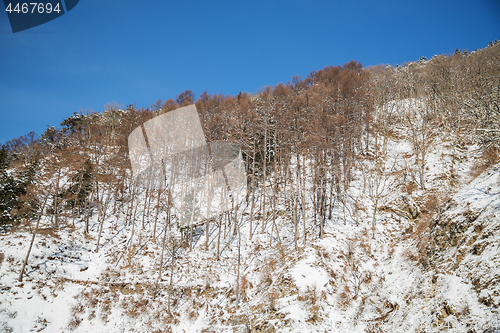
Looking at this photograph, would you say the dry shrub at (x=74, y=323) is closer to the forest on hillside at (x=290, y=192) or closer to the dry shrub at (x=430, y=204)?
the forest on hillside at (x=290, y=192)

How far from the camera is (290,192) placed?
26484mm

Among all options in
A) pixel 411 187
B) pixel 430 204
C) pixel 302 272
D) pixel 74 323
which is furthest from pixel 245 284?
pixel 411 187

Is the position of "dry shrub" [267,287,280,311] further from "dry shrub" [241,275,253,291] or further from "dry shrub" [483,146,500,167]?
"dry shrub" [483,146,500,167]

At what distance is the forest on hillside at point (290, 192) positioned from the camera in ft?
55.5

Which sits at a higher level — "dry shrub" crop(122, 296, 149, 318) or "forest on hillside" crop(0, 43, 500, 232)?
"forest on hillside" crop(0, 43, 500, 232)

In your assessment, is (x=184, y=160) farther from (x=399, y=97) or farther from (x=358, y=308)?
(x=399, y=97)

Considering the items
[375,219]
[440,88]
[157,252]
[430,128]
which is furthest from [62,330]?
[440,88]

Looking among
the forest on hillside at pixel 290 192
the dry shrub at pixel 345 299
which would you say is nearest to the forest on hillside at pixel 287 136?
the forest on hillside at pixel 290 192

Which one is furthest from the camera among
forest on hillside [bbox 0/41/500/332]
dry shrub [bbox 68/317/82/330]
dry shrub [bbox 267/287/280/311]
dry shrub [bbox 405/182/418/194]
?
dry shrub [bbox 405/182/418/194]

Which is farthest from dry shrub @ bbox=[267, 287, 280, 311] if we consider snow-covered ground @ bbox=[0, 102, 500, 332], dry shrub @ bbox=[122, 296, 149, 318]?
dry shrub @ bbox=[122, 296, 149, 318]

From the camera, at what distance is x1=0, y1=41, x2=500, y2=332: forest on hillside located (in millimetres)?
16922

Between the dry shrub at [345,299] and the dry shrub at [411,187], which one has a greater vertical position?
the dry shrub at [411,187]

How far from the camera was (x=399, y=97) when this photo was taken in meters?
43.3

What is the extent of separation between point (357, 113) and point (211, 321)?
25564mm
